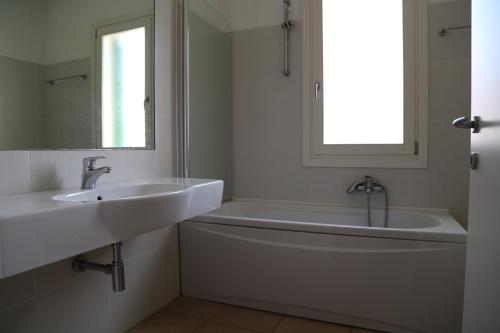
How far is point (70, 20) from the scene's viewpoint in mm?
1302

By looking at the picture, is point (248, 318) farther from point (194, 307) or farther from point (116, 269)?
point (116, 269)

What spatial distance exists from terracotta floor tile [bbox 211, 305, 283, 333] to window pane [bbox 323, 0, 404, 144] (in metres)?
1.22

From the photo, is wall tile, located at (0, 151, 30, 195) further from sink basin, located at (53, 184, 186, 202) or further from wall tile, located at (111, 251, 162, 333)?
wall tile, located at (111, 251, 162, 333)

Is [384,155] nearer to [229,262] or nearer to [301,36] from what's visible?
[301,36]

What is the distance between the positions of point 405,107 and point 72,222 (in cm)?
196

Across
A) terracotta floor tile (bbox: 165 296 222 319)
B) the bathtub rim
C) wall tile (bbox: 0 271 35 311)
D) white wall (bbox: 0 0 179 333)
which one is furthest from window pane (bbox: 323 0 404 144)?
wall tile (bbox: 0 271 35 311)

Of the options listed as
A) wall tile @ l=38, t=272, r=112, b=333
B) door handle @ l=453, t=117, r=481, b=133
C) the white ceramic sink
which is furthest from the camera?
wall tile @ l=38, t=272, r=112, b=333

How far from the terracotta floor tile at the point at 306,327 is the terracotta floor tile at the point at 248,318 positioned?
1.7 inches

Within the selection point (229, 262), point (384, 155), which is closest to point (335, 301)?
point (229, 262)

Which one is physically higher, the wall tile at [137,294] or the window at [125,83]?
the window at [125,83]

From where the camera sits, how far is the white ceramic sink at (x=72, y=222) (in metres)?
0.65

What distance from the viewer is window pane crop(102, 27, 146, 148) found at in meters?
1.49

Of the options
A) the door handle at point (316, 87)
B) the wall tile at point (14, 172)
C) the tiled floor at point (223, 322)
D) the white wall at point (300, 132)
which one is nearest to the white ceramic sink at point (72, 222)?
the wall tile at point (14, 172)

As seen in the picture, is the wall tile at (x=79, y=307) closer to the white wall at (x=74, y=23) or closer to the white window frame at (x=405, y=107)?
the white wall at (x=74, y=23)
